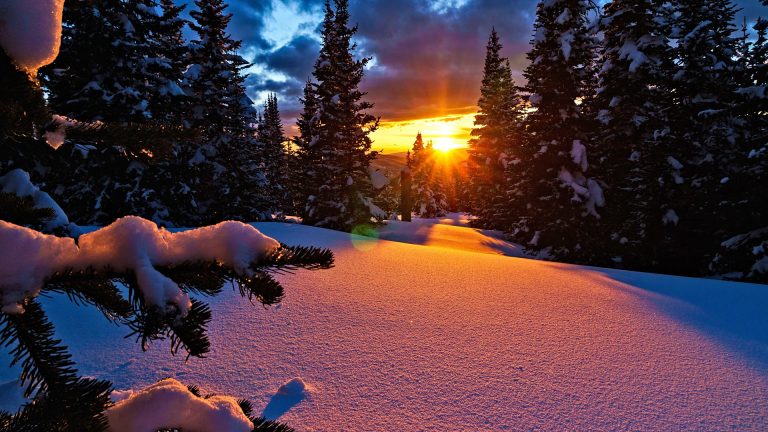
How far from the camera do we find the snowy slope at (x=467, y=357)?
233 cm

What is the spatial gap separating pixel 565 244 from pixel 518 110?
16.3 metres

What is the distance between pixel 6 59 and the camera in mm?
848

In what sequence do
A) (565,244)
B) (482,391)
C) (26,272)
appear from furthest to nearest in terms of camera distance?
(565,244)
(482,391)
(26,272)

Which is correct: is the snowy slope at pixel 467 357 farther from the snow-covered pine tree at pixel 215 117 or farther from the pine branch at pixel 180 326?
the snow-covered pine tree at pixel 215 117

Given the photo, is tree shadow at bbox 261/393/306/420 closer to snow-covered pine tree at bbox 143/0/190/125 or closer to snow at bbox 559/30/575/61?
snow-covered pine tree at bbox 143/0/190/125

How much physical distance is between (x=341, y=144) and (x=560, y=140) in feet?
30.7

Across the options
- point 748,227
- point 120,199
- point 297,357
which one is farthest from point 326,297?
point 748,227

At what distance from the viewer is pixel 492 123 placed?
27297 mm

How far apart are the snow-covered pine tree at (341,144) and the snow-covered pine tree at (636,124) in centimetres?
988

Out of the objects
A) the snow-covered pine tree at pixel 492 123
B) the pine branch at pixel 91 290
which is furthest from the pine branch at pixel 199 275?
the snow-covered pine tree at pixel 492 123

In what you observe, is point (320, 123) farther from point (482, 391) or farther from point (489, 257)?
point (482, 391)

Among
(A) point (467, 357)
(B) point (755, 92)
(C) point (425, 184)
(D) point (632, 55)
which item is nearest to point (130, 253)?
(A) point (467, 357)

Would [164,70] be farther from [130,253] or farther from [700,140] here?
[700,140]

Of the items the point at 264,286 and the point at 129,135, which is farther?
the point at 129,135
